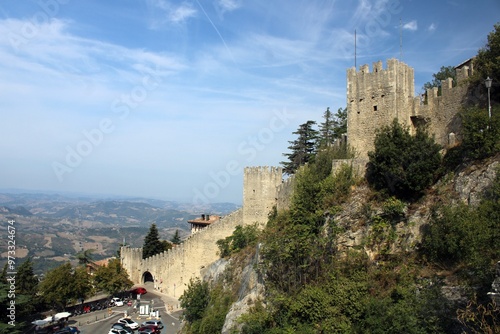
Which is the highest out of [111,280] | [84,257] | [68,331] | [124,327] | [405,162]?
[405,162]

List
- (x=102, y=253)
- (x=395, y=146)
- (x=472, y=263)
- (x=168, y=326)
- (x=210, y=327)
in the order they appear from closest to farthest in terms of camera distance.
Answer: (x=472, y=263) → (x=395, y=146) → (x=210, y=327) → (x=168, y=326) → (x=102, y=253)

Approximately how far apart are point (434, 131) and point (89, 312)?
29138 millimetres

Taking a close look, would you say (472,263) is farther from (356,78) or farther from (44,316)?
(44,316)

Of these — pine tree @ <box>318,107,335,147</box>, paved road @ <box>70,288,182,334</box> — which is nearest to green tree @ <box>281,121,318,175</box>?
pine tree @ <box>318,107,335,147</box>

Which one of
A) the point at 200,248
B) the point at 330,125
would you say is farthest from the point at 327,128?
the point at 200,248

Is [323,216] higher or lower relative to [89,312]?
higher

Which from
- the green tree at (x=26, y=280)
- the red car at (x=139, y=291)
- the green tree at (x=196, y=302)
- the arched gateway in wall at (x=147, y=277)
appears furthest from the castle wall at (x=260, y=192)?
the green tree at (x=26, y=280)

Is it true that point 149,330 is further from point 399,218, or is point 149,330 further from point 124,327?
point 399,218

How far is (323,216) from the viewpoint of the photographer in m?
18.7

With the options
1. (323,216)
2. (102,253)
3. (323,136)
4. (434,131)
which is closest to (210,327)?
(323,216)

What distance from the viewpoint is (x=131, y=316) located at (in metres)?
31.1

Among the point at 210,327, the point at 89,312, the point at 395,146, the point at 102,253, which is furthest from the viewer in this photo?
the point at 102,253

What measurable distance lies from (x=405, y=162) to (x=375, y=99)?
617 cm

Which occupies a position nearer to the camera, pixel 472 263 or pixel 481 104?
pixel 472 263
